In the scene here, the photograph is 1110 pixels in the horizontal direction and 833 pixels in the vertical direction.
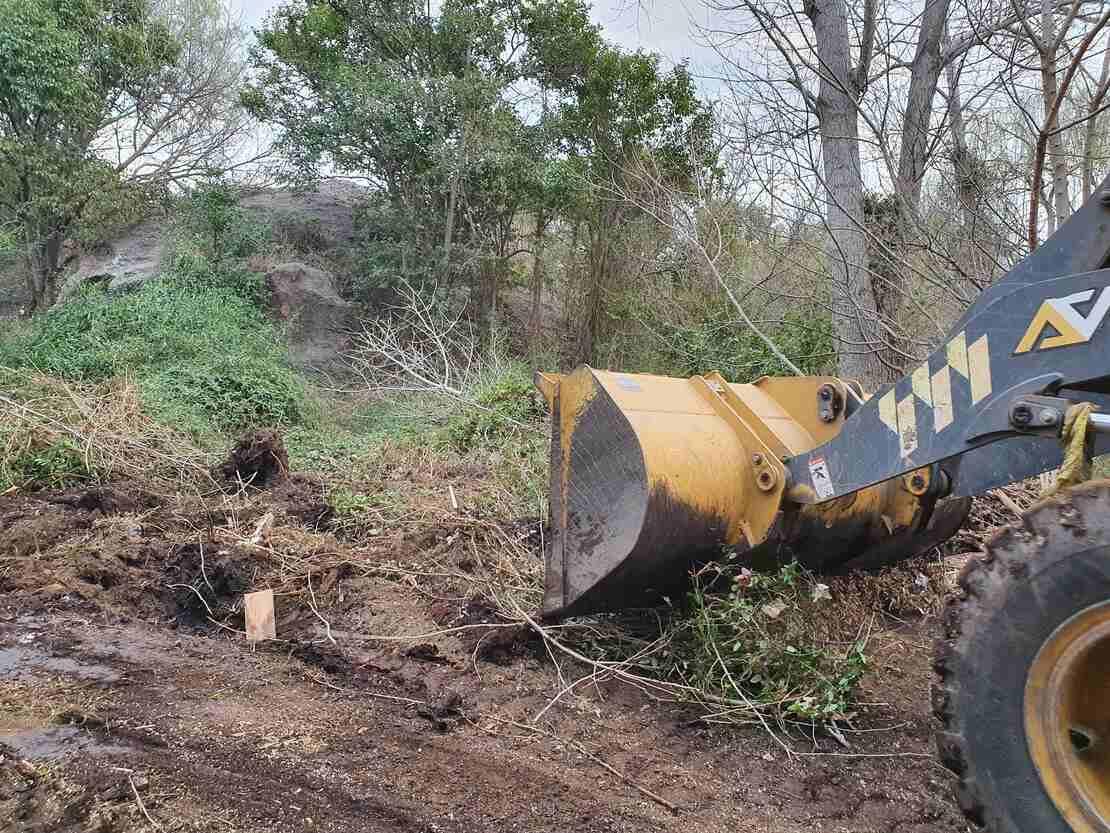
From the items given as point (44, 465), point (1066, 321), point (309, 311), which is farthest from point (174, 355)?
point (1066, 321)

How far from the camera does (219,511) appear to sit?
20.0 ft

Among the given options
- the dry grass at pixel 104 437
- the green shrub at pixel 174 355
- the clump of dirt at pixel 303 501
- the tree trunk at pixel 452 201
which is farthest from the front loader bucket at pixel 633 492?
the tree trunk at pixel 452 201

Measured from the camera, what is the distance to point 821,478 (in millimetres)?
3084

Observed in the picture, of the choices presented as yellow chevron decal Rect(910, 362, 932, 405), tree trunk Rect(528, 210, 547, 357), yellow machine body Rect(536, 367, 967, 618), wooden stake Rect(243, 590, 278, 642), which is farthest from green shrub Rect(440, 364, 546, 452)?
tree trunk Rect(528, 210, 547, 357)

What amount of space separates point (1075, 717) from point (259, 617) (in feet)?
11.7

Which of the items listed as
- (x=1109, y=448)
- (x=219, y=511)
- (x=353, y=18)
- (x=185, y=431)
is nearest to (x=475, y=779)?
(x=1109, y=448)

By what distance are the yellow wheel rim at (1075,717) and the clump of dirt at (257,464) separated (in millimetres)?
6072

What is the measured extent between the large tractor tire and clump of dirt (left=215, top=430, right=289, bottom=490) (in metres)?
5.93

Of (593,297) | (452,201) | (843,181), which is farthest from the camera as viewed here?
(593,297)

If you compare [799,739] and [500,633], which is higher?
[500,633]

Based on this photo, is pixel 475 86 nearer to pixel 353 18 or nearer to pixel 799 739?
pixel 353 18

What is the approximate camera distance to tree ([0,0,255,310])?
1314cm

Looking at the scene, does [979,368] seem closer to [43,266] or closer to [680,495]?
[680,495]

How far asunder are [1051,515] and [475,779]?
1.87 meters
